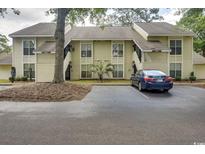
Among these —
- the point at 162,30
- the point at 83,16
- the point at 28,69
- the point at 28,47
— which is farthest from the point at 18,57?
the point at 162,30

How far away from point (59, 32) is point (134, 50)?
1236 cm

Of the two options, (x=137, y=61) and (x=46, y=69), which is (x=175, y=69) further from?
(x=46, y=69)

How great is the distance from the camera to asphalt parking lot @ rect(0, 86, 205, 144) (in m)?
5.30

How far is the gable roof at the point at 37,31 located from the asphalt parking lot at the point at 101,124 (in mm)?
17776

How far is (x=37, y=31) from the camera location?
2694 cm

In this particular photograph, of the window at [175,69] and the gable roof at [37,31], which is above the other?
the gable roof at [37,31]

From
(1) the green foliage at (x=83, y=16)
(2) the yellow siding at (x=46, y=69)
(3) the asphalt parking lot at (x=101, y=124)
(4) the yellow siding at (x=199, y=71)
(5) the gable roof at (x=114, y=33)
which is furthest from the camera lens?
(4) the yellow siding at (x=199, y=71)

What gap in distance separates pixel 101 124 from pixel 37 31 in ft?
74.6

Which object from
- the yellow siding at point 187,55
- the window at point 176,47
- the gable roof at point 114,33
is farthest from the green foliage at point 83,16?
the yellow siding at point 187,55

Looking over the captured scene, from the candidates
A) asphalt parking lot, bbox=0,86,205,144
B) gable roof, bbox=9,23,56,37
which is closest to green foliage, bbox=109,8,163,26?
gable roof, bbox=9,23,56,37

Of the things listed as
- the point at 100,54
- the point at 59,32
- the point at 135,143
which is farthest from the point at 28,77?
the point at 135,143

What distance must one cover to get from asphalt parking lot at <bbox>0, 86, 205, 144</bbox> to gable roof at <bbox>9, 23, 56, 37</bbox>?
17.8 m

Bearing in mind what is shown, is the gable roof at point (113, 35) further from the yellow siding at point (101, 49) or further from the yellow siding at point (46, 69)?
the yellow siding at point (46, 69)

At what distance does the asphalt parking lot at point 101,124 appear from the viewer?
5.30 meters
